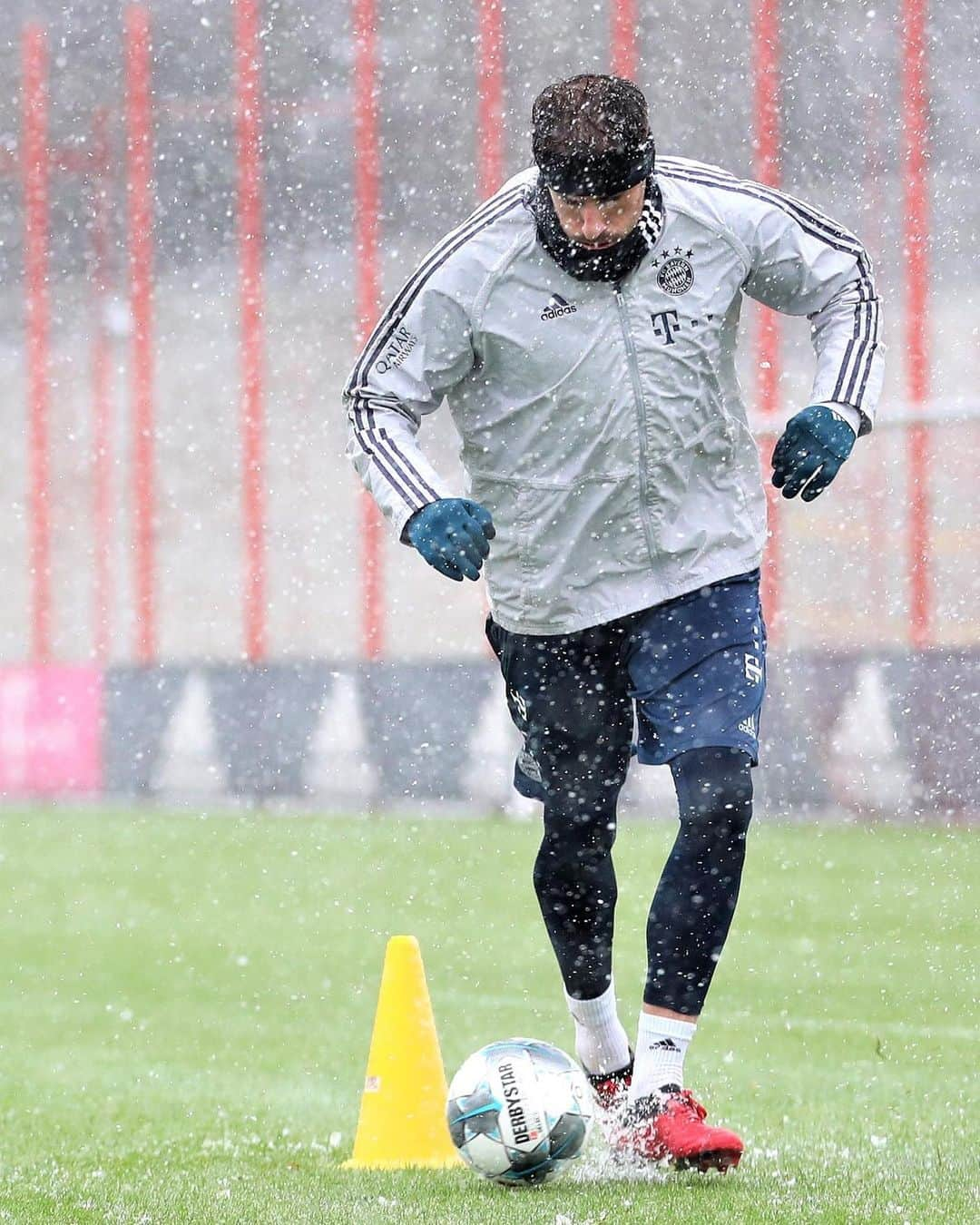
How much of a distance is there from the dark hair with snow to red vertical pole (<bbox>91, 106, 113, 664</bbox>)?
630 inches

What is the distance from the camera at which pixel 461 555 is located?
374cm

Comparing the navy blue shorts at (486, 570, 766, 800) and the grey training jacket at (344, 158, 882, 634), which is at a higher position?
the grey training jacket at (344, 158, 882, 634)

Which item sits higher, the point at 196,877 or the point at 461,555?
the point at 461,555

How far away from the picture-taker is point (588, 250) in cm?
388

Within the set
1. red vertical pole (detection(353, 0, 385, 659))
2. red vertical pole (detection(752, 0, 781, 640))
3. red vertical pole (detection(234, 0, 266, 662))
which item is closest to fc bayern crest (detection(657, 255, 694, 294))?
red vertical pole (detection(752, 0, 781, 640))

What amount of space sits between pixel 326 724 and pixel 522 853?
260 cm

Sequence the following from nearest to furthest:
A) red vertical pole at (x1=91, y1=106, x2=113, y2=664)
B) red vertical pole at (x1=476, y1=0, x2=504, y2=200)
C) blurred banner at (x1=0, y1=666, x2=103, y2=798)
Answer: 1. blurred banner at (x1=0, y1=666, x2=103, y2=798)
2. red vertical pole at (x1=476, y1=0, x2=504, y2=200)
3. red vertical pole at (x1=91, y1=106, x2=113, y2=664)

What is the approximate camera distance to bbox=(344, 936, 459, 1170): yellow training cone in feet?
13.5

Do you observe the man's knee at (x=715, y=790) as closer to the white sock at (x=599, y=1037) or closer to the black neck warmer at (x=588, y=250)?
the white sock at (x=599, y=1037)

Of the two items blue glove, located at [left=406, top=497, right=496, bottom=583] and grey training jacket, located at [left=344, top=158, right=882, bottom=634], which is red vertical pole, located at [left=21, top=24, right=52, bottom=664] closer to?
grey training jacket, located at [left=344, top=158, right=882, bottom=634]

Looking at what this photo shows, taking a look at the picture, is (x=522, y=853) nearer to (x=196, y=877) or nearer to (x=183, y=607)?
(x=196, y=877)

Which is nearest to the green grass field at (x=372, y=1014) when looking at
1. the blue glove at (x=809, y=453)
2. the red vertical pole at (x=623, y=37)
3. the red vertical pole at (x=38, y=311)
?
the blue glove at (x=809, y=453)

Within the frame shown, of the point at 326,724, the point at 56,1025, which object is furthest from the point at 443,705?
the point at 56,1025

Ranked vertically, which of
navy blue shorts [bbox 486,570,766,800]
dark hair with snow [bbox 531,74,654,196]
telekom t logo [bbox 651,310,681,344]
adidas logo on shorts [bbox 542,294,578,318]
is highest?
dark hair with snow [bbox 531,74,654,196]
